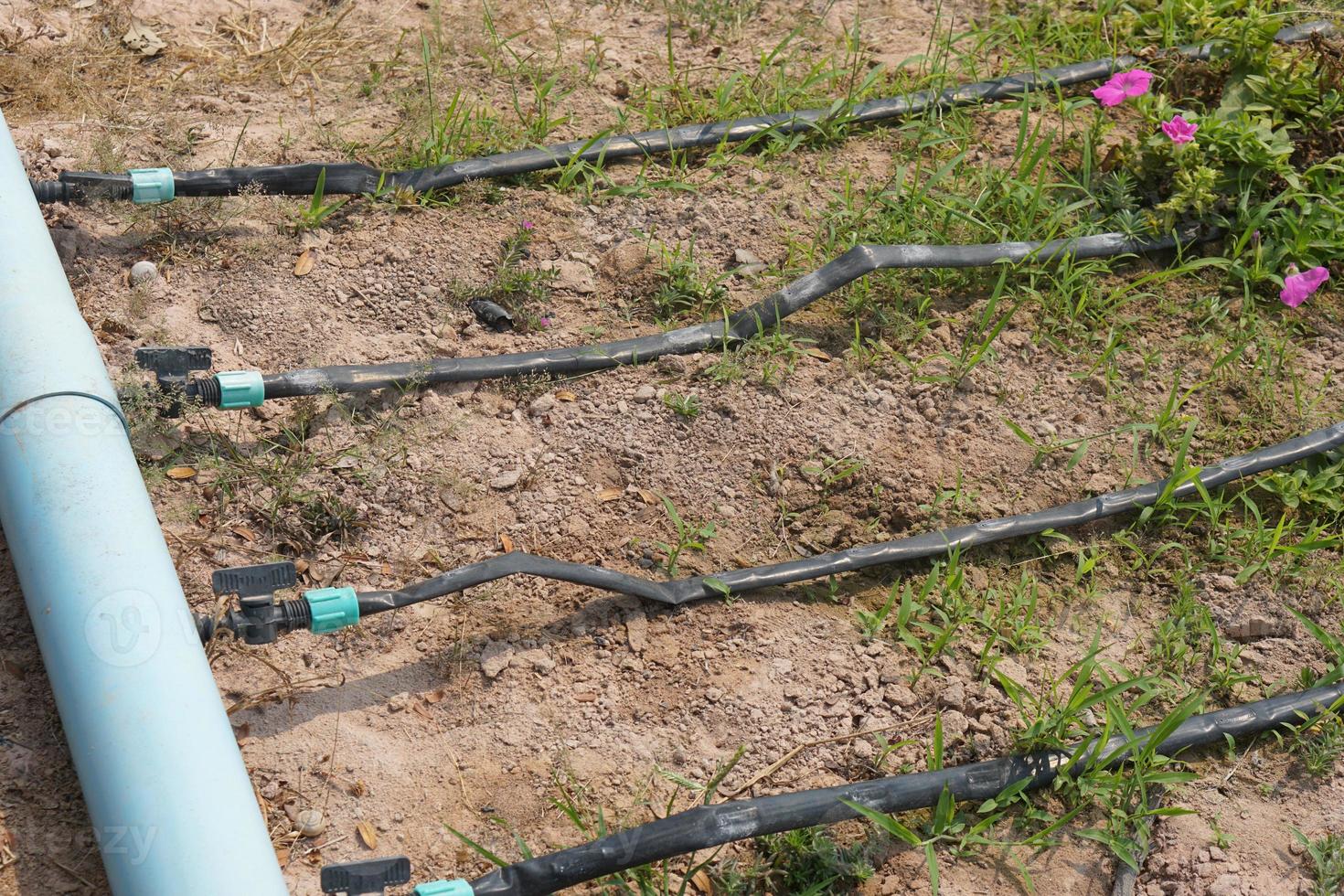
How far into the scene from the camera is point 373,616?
251 centimetres

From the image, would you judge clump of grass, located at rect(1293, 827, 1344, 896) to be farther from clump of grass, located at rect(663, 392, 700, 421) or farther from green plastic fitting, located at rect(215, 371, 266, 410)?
green plastic fitting, located at rect(215, 371, 266, 410)

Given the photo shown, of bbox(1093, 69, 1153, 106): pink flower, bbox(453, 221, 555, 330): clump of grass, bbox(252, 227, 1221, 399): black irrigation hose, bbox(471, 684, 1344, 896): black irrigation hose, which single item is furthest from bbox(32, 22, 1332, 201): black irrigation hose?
bbox(471, 684, 1344, 896): black irrigation hose

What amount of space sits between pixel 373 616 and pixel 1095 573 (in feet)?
5.45

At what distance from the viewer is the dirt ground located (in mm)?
2318

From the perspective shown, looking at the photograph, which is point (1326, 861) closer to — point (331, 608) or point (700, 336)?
point (700, 336)

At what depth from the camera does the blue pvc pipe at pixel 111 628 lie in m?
1.91

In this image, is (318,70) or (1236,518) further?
(318,70)

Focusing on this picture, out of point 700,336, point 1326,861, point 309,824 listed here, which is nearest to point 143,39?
point 700,336

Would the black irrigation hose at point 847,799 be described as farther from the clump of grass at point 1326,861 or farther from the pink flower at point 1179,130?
the pink flower at point 1179,130

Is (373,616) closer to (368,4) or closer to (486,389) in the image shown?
(486,389)

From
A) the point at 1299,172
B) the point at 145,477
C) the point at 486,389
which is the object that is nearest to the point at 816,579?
the point at 486,389

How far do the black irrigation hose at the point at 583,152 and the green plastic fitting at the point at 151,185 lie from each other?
0.18 ft

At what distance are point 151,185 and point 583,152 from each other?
118 cm

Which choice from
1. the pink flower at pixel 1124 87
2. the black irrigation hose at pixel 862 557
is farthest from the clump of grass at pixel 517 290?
the pink flower at pixel 1124 87
